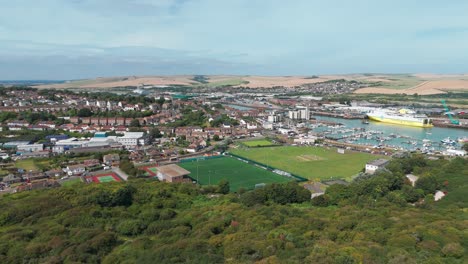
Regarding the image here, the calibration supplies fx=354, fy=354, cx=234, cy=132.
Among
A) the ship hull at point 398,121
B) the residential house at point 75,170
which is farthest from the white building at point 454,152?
the residential house at point 75,170

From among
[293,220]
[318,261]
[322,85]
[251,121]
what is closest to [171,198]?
[293,220]

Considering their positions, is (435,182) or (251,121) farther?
(251,121)

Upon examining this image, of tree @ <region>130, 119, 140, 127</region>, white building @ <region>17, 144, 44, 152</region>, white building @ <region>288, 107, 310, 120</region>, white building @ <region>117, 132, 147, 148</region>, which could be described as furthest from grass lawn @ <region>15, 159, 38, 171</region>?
white building @ <region>288, 107, 310, 120</region>

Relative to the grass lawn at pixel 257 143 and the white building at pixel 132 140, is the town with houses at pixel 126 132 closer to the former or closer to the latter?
the white building at pixel 132 140

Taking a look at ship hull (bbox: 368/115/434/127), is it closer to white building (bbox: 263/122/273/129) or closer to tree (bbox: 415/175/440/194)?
white building (bbox: 263/122/273/129)

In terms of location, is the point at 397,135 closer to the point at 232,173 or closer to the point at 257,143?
the point at 257,143

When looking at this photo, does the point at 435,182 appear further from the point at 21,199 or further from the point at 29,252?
the point at 21,199

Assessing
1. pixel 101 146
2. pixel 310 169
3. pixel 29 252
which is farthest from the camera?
pixel 101 146
